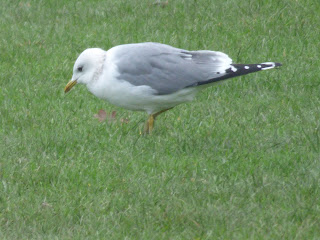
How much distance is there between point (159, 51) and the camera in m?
6.03

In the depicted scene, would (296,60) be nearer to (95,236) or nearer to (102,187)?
(102,187)

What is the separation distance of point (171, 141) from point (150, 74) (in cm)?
52

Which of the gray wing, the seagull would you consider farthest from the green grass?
the gray wing

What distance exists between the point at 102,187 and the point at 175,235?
0.84m

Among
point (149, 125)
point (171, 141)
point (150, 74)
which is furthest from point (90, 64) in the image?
point (171, 141)

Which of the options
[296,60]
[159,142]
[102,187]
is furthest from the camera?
[296,60]

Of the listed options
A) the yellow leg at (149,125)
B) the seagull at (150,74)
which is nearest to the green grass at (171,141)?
the yellow leg at (149,125)

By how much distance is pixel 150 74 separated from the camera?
19.5ft

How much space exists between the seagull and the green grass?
286 millimetres

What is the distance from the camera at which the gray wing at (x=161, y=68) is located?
589 cm

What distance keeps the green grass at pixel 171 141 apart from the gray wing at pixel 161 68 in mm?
406

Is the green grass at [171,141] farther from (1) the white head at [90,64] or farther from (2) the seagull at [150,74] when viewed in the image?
(1) the white head at [90,64]

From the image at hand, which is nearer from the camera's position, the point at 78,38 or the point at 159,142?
the point at 159,142

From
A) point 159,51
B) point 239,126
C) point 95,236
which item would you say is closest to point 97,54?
point 159,51
